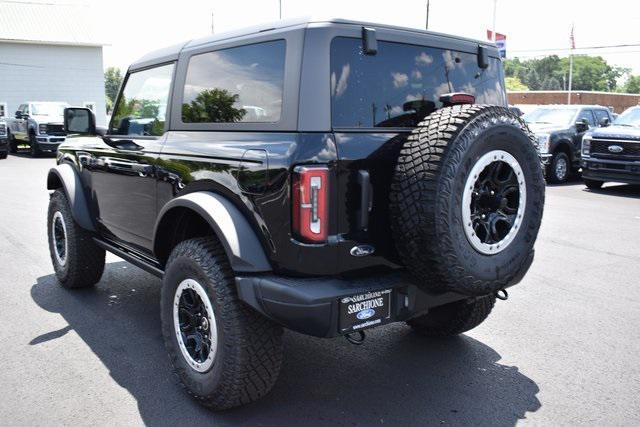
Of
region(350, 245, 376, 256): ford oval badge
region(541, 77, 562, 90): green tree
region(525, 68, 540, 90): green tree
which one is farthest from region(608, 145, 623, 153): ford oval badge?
region(525, 68, 540, 90): green tree

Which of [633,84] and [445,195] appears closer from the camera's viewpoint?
[445,195]

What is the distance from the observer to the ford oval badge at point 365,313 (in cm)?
272

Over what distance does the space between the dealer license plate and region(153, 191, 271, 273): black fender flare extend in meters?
0.43

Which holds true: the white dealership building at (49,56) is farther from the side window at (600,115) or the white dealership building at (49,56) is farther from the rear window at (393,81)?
the rear window at (393,81)

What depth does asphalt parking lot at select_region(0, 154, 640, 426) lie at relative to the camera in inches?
123

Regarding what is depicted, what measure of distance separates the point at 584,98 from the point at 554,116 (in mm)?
43700

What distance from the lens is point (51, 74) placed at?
34938 millimetres

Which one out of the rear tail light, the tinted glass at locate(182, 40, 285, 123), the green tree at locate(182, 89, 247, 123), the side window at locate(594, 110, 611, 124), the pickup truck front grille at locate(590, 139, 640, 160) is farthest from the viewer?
the side window at locate(594, 110, 611, 124)

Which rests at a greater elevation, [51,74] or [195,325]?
[51,74]

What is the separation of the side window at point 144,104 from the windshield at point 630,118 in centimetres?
1170

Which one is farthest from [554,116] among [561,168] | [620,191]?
[620,191]

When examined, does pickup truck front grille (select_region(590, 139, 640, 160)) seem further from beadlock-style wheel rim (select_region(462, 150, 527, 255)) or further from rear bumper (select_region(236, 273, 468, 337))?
rear bumper (select_region(236, 273, 468, 337))

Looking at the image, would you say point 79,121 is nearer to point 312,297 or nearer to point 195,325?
point 195,325

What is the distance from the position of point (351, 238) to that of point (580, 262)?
4599 millimetres
